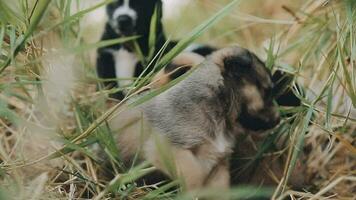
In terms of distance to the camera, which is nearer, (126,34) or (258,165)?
(258,165)

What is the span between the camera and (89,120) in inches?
118

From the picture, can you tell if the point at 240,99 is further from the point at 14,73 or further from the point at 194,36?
the point at 14,73

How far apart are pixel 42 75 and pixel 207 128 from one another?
742 millimetres

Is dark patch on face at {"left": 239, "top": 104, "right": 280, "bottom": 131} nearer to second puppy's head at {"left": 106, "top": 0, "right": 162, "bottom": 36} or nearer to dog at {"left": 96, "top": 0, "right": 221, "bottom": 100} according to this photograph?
dog at {"left": 96, "top": 0, "right": 221, "bottom": 100}

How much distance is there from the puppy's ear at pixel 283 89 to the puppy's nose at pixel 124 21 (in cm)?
116

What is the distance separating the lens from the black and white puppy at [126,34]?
154 inches

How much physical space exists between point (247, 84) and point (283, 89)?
309 millimetres

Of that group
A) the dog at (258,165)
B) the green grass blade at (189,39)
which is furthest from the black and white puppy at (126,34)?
the green grass blade at (189,39)

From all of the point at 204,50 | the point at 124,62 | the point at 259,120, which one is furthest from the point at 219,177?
the point at 124,62

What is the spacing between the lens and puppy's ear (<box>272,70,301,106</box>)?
3047 mm

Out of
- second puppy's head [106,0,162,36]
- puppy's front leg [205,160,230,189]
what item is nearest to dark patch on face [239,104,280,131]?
puppy's front leg [205,160,230,189]

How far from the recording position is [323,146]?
336cm

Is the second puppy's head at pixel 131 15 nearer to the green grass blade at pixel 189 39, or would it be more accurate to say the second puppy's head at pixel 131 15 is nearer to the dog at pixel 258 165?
the dog at pixel 258 165

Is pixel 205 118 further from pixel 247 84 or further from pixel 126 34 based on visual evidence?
pixel 126 34
